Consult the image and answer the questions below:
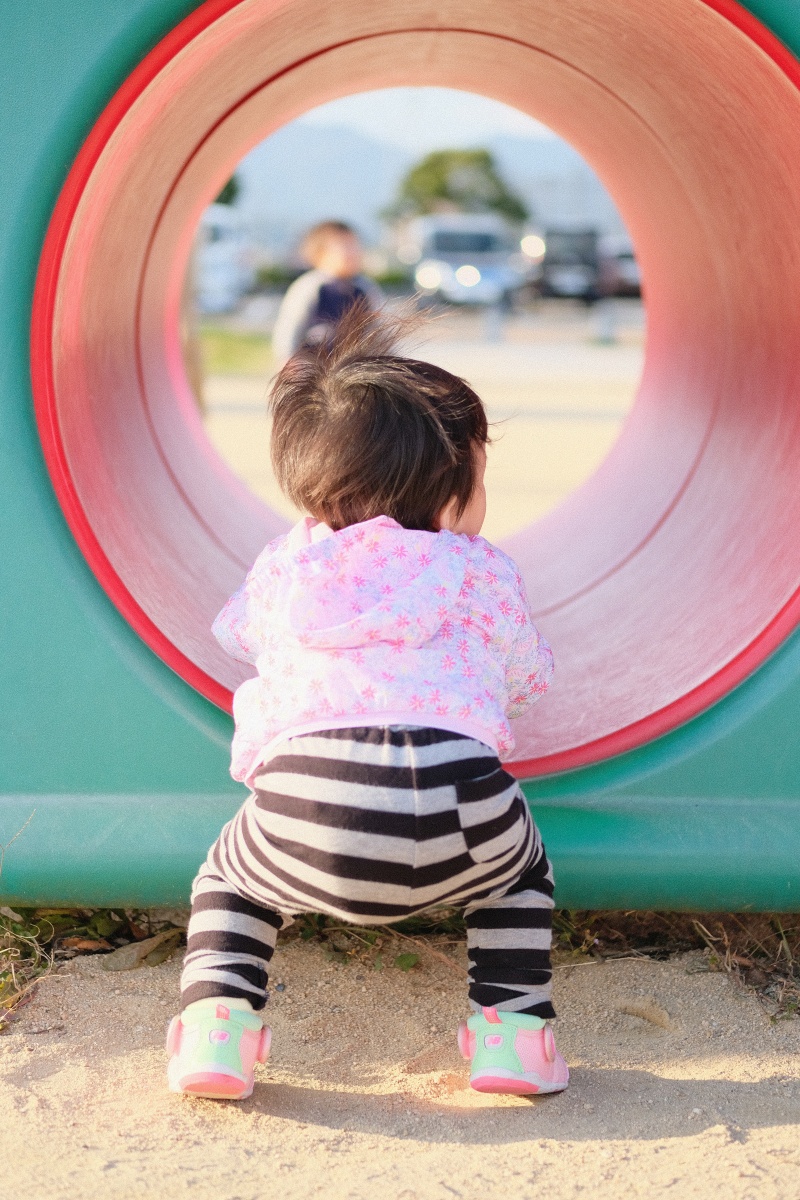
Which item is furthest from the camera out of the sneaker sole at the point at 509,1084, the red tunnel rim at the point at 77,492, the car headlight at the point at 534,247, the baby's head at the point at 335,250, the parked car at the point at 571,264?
the car headlight at the point at 534,247

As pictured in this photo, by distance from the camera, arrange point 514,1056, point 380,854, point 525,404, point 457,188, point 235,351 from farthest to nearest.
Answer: point 457,188, point 235,351, point 525,404, point 514,1056, point 380,854

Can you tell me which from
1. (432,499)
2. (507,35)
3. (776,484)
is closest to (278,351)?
(507,35)

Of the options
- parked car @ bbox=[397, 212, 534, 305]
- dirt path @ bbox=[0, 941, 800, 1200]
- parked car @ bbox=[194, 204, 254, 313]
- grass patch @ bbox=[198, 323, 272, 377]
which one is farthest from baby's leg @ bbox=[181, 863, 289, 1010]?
parked car @ bbox=[194, 204, 254, 313]

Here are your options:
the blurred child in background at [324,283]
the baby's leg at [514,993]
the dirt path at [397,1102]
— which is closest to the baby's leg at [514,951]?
the baby's leg at [514,993]

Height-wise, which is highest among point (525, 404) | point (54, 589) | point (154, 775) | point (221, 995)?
point (525, 404)

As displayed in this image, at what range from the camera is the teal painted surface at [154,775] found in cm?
168

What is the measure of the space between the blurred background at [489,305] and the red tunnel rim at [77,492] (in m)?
0.44

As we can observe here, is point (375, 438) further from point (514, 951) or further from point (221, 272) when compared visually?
point (221, 272)

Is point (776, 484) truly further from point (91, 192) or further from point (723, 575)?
point (91, 192)

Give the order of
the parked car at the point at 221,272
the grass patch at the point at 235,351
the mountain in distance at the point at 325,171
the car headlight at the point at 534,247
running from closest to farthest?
the grass patch at the point at 235,351
the parked car at the point at 221,272
the car headlight at the point at 534,247
the mountain in distance at the point at 325,171

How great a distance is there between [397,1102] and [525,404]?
8933 millimetres

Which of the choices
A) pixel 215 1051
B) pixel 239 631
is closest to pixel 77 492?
pixel 239 631

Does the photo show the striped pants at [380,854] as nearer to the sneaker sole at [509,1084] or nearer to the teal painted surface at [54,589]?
the sneaker sole at [509,1084]

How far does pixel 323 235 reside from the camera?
539 cm
